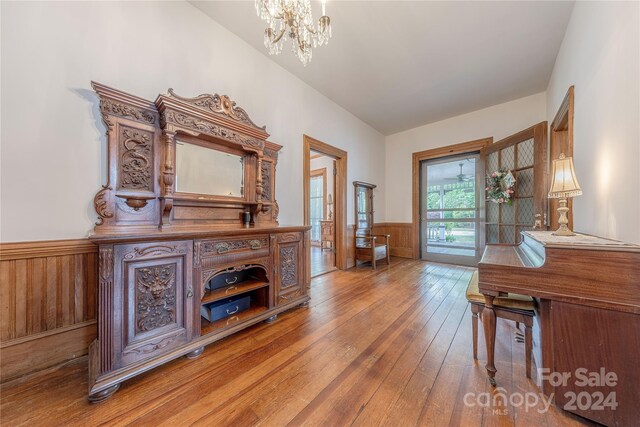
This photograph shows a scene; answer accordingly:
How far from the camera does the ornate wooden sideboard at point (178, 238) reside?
4.49 feet

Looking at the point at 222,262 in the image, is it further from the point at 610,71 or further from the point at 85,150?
the point at 610,71

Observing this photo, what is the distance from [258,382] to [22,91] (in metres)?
2.37

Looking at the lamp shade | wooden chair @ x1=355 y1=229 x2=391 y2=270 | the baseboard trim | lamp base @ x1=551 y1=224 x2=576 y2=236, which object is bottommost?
the baseboard trim

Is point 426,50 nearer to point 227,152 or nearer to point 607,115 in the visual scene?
point 607,115

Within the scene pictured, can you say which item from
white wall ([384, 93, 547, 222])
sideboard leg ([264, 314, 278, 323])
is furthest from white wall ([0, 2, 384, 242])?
white wall ([384, 93, 547, 222])

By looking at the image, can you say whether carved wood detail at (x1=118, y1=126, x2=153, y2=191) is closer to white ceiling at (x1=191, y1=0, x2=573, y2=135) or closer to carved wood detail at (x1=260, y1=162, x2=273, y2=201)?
carved wood detail at (x1=260, y1=162, x2=273, y2=201)

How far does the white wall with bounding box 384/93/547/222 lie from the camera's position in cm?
388

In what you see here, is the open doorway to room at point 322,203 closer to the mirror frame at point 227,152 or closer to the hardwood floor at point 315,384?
the mirror frame at point 227,152

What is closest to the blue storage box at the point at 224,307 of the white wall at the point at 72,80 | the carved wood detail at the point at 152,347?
the carved wood detail at the point at 152,347

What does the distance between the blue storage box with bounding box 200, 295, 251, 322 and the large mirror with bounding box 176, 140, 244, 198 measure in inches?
40.6

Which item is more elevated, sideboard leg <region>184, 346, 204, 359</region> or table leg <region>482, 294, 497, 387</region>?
table leg <region>482, 294, 497, 387</region>

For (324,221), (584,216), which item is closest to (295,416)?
(584,216)

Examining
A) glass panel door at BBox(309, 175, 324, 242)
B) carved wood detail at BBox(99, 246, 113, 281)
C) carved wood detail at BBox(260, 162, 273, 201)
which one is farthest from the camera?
glass panel door at BBox(309, 175, 324, 242)

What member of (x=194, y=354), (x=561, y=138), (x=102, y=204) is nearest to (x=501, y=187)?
(x=561, y=138)
